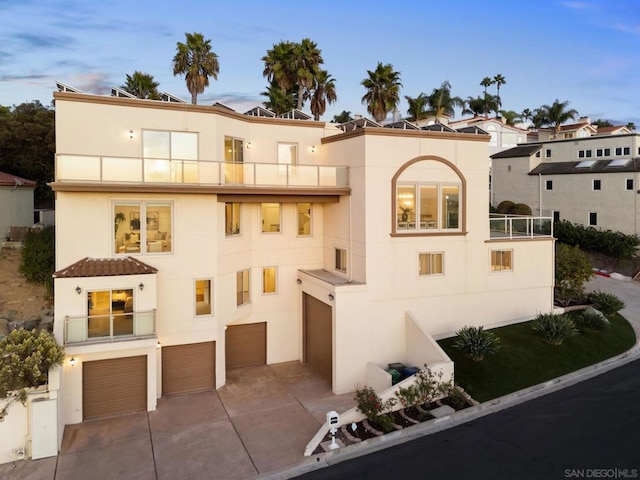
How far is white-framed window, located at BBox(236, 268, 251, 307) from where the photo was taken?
1928cm

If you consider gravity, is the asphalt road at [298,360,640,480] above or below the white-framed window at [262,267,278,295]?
below

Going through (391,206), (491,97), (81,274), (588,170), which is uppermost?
(491,97)

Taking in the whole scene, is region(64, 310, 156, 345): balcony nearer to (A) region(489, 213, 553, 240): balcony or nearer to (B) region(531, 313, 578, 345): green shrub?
(A) region(489, 213, 553, 240): balcony

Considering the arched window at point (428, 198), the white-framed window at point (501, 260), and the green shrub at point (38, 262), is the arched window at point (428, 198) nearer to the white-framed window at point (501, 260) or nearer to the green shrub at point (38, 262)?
the white-framed window at point (501, 260)

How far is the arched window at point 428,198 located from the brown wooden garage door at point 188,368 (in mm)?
8816

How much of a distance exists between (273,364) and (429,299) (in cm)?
752

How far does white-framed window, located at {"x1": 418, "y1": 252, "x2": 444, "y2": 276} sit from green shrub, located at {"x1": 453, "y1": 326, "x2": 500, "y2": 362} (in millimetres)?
2650

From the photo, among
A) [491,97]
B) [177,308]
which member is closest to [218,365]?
[177,308]

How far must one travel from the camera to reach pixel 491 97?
72.8 metres

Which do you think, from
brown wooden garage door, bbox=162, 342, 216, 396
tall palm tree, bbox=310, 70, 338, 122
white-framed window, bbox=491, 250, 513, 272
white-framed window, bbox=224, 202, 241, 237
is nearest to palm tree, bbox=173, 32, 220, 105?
tall palm tree, bbox=310, 70, 338, 122

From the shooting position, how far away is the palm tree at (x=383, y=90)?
32.0 metres

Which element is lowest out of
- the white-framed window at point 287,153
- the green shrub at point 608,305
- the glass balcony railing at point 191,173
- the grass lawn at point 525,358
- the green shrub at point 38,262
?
the grass lawn at point 525,358

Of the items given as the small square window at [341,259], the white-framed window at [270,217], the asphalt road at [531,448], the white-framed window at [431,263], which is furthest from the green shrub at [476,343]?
the white-framed window at [270,217]

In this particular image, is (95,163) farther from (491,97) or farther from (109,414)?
(491,97)
